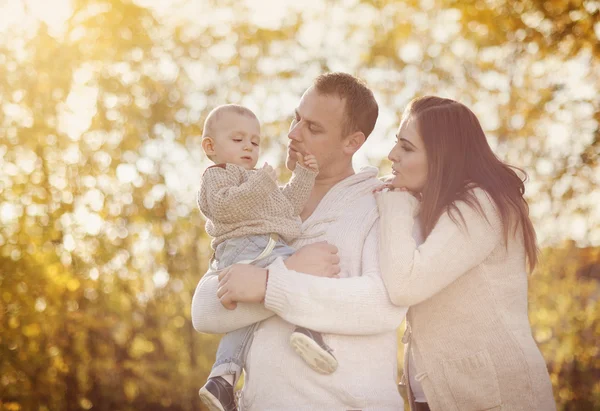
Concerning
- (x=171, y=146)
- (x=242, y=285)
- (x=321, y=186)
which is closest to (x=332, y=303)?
(x=242, y=285)

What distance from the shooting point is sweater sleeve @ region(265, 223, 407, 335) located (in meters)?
2.83

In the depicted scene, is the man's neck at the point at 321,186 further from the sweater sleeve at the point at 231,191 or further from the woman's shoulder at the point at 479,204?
the woman's shoulder at the point at 479,204

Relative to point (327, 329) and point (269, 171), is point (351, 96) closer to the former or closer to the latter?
point (269, 171)

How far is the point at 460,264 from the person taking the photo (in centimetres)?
292

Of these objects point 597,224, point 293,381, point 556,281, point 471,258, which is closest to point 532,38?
point 597,224

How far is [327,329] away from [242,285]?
0.36m

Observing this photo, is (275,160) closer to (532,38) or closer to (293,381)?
(532,38)

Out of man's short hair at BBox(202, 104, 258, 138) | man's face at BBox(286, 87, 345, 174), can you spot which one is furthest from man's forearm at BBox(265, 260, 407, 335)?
man's short hair at BBox(202, 104, 258, 138)

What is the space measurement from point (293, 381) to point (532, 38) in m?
4.69

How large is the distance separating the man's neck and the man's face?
7cm

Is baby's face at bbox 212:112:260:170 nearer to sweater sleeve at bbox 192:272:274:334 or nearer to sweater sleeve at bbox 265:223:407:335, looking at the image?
sweater sleeve at bbox 192:272:274:334

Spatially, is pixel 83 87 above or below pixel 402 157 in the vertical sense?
above

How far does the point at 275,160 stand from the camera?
22.7ft

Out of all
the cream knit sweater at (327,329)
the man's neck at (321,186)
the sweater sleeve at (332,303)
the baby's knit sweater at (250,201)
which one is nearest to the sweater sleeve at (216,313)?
the cream knit sweater at (327,329)
